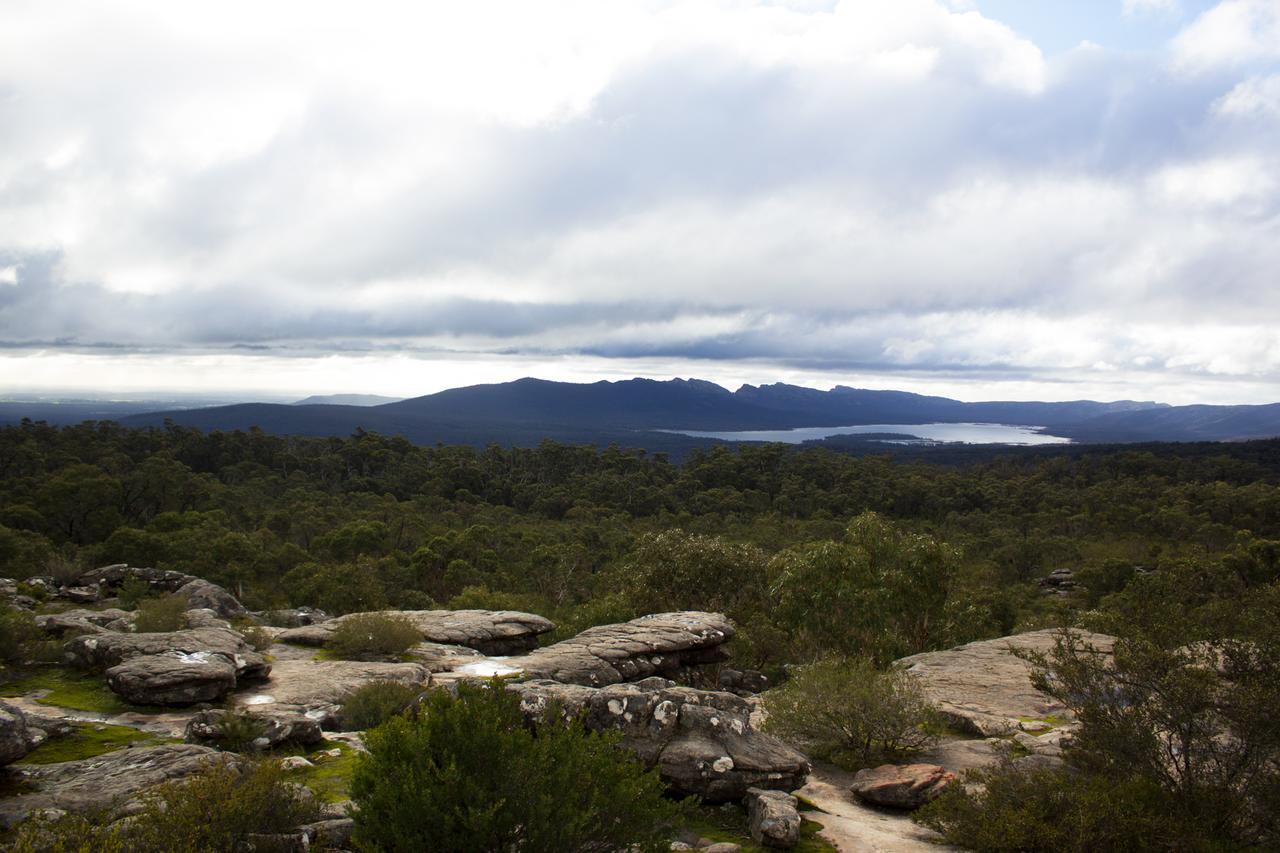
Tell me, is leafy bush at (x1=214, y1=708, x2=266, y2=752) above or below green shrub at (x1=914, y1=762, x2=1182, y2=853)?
below

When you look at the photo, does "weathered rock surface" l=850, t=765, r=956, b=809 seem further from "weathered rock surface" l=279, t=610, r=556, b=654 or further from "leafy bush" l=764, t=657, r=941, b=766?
"weathered rock surface" l=279, t=610, r=556, b=654

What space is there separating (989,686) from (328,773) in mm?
15550

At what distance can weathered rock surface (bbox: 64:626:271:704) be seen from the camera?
45.7 ft

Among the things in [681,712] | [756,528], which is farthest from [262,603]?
Answer: [756,528]

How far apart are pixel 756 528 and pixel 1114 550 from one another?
28.5 metres

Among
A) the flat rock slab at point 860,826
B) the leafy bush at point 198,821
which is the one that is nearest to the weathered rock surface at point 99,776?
the leafy bush at point 198,821

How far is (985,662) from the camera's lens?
20.2 metres

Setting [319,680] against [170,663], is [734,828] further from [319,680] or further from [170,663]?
[170,663]

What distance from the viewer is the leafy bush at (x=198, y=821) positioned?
599 cm

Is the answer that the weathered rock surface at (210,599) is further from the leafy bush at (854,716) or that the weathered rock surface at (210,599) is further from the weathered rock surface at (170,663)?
the leafy bush at (854,716)

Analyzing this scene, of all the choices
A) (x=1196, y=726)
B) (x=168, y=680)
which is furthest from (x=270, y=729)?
(x=1196, y=726)

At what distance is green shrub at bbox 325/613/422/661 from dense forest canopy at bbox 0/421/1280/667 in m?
6.17

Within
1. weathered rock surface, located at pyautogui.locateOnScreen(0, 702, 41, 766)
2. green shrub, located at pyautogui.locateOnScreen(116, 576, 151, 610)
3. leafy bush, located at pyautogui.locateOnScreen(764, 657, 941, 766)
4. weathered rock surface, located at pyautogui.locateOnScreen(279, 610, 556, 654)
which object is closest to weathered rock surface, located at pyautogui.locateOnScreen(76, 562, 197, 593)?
green shrub, located at pyautogui.locateOnScreen(116, 576, 151, 610)

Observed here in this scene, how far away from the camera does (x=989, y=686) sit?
18375 millimetres
